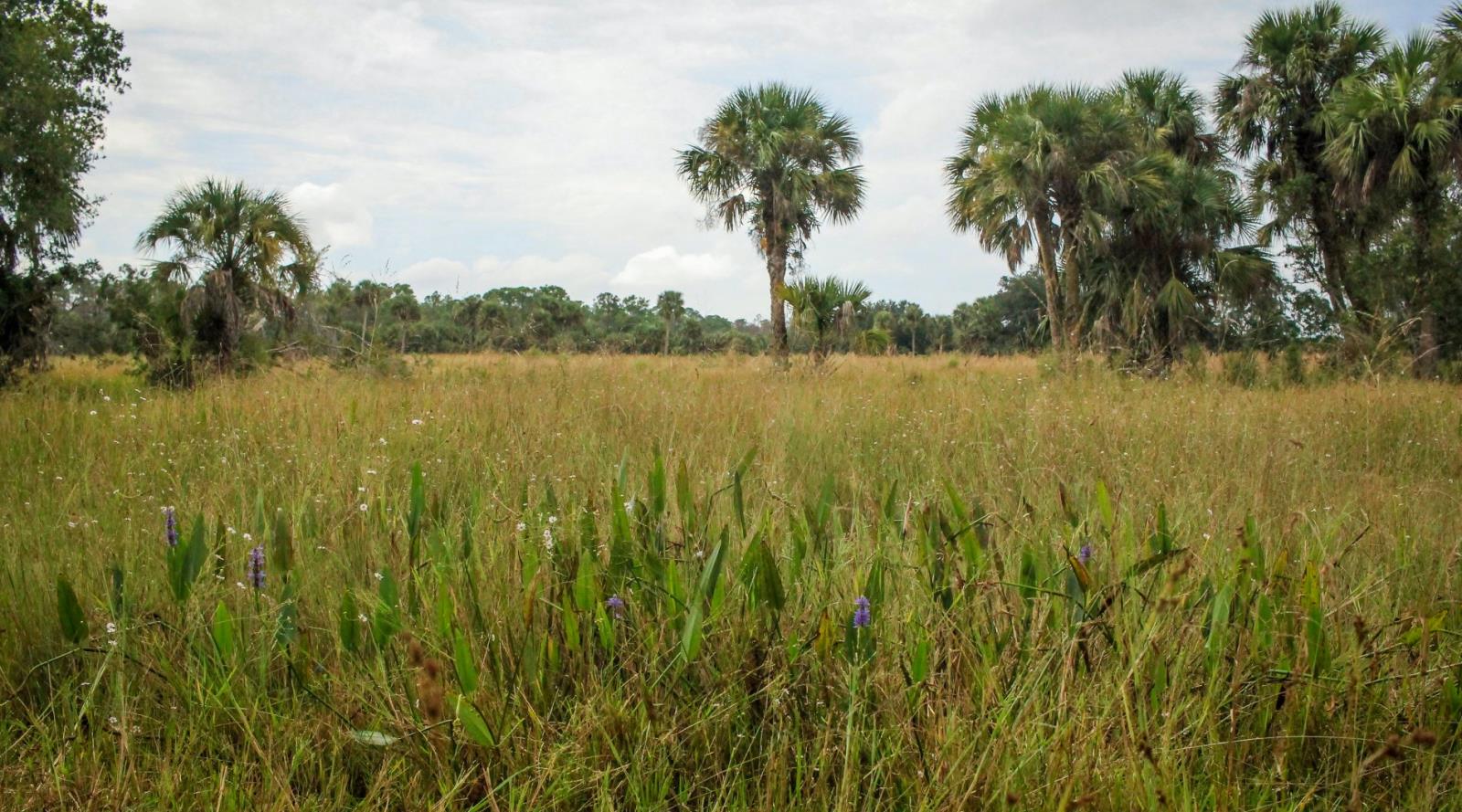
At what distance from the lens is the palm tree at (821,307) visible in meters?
14.4

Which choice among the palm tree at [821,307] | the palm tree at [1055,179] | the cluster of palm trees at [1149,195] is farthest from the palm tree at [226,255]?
the palm tree at [1055,179]

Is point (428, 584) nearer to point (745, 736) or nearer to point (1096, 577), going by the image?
point (745, 736)

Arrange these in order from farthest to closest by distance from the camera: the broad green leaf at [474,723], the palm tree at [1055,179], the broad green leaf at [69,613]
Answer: the palm tree at [1055,179], the broad green leaf at [69,613], the broad green leaf at [474,723]

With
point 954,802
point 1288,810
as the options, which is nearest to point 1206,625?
point 1288,810

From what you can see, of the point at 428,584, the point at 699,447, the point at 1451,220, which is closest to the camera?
the point at 428,584

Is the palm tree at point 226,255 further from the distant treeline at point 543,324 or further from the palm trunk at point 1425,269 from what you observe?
the palm trunk at point 1425,269

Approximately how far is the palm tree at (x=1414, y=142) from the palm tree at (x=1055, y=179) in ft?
12.2

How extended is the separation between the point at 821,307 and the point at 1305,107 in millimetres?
12974

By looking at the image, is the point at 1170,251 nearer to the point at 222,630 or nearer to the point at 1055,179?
the point at 1055,179

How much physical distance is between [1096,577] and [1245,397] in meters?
6.67

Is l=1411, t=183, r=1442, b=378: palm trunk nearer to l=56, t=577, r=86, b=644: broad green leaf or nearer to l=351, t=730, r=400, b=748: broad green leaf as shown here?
l=351, t=730, r=400, b=748: broad green leaf

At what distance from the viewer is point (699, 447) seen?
4.59 m

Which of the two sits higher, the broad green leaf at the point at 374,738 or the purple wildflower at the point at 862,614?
the purple wildflower at the point at 862,614

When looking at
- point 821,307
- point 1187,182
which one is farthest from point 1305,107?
point 821,307
